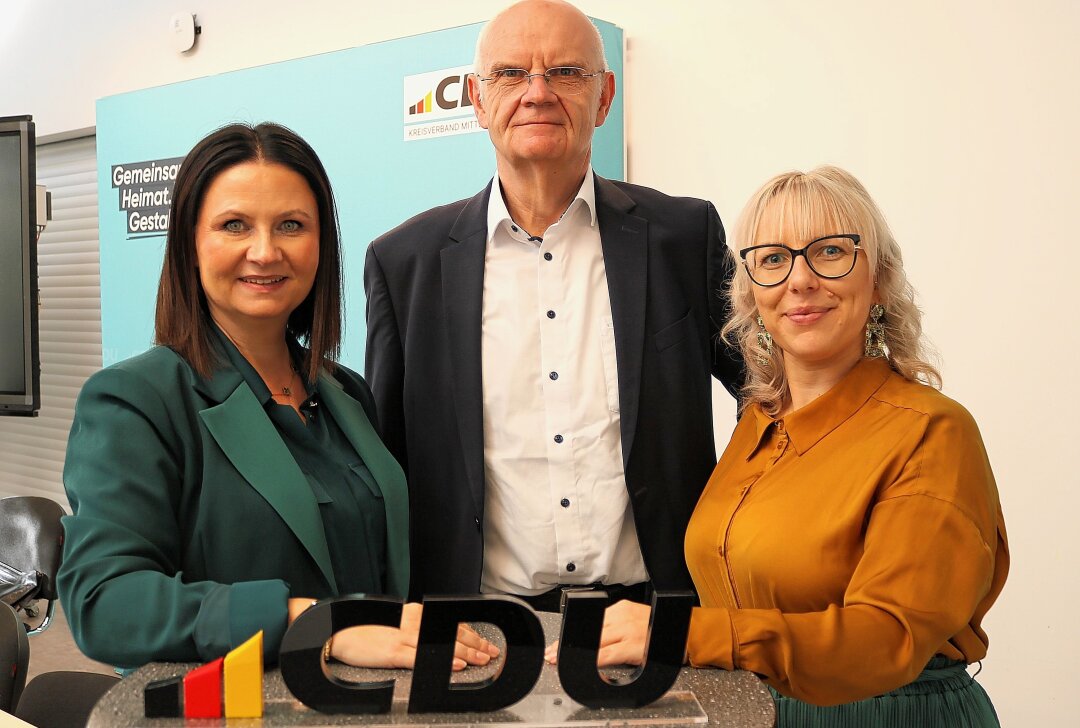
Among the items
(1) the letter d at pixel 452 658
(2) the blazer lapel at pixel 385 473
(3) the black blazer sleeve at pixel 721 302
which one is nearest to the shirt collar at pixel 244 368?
(2) the blazer lapel at pixel 385 473

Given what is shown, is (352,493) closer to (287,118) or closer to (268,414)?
(268,414)

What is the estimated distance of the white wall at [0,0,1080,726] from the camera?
3.31 metres

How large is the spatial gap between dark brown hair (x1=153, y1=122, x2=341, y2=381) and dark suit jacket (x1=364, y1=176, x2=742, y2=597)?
1.64ft

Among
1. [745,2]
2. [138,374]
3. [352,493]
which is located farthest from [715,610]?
[745,2]

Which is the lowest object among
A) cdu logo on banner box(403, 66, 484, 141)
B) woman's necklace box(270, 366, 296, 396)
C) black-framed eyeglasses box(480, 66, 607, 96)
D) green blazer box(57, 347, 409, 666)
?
green blazer box(57, 347, 409, 666)

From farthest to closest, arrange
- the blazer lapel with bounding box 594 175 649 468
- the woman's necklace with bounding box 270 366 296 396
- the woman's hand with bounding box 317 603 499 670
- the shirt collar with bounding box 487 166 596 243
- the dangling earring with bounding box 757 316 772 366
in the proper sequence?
the shirt collar with bounding box 487 166 596 243, the blazer lapel with bounding box 594 175 649 468, the dangling earring with bounding box 757 316 772 366, the woman's necklace with bounding box 270 366 296 396, the woman's hand with bounding box 317 603 499 670

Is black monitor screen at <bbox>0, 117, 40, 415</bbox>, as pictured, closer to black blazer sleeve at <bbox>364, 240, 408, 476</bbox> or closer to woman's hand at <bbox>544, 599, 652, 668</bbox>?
black blazer sleeve at <bbox>364, 240, 408, 476</bbox>

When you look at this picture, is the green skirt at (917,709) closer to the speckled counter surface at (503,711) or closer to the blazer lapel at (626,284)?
the speckled counter surface at (503,711)

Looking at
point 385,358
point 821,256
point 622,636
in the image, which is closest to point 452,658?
point 622,636

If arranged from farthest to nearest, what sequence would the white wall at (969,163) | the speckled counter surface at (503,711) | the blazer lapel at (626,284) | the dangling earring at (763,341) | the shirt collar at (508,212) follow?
1. the white wall at (969,163)
2. the shirt collar at (508,212)
3. the blazer lapel at (626,284)
4. the dangling earring at (763,341)
5. the speckled counter surface at (503,711)

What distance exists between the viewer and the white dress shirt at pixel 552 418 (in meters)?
2.28

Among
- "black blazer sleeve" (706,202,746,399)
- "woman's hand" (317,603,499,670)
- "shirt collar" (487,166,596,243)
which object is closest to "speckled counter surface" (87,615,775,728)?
"woman's hand" (317,603,499,670)

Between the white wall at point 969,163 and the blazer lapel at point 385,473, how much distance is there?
7.68 ft

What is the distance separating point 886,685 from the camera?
5.02 feet
